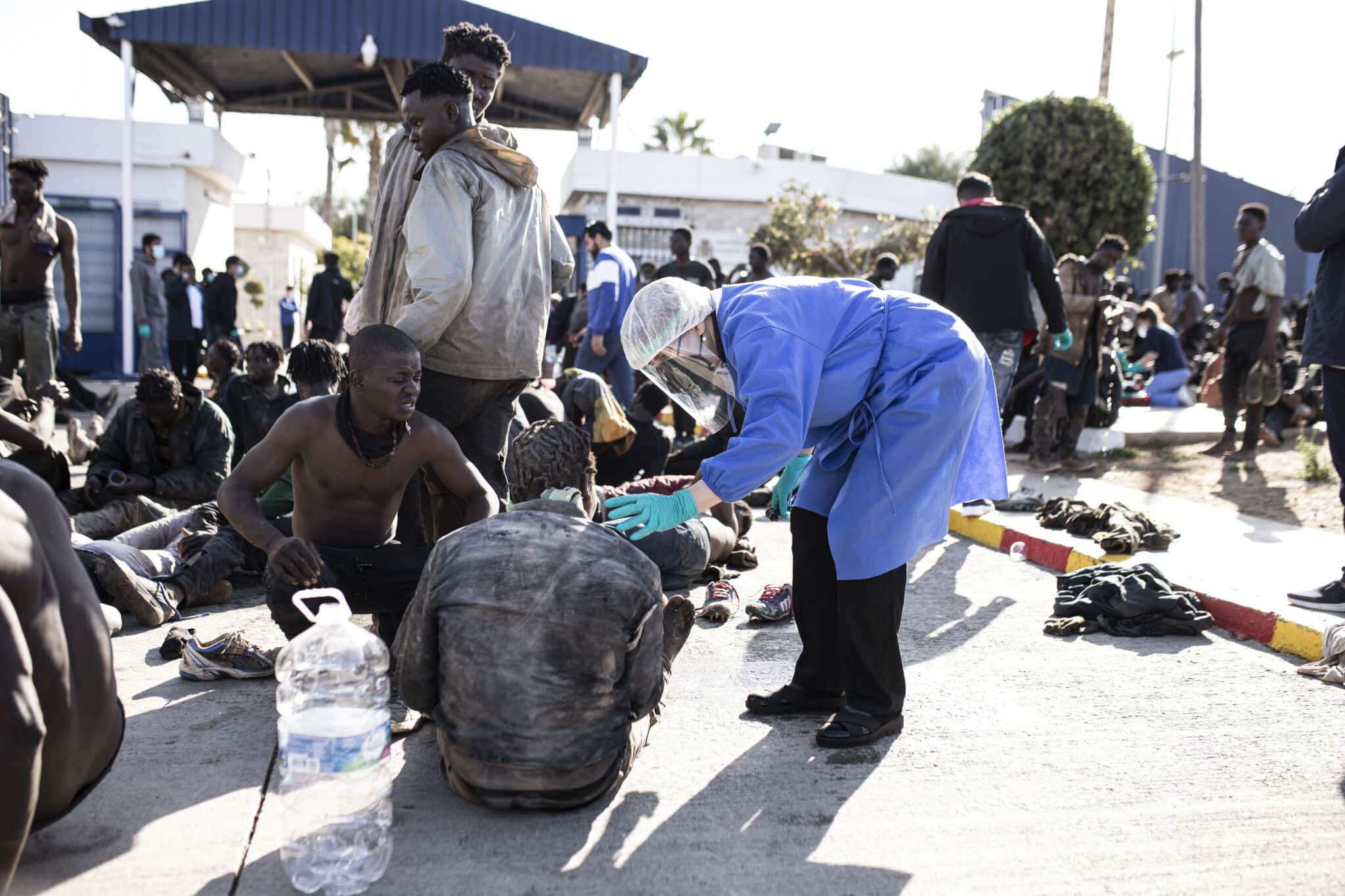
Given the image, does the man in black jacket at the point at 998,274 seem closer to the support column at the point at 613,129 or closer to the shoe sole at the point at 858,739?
the shoe sole at the point at 858,739

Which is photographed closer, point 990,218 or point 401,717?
point 401,717

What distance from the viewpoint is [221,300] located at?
53.6 ft

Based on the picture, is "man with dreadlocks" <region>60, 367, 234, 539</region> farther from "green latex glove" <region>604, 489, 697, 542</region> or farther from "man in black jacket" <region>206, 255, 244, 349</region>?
"man in black jacket" <region>206, 255, 244, 349</region>

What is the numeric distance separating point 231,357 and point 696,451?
3.25 m

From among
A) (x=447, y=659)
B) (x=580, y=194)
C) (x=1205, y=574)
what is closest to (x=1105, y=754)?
(x=447, y=659)

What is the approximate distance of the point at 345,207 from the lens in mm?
63562

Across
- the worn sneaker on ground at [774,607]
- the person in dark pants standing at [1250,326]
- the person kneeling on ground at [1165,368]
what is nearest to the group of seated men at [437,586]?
the worn sneaker on ground at [774,607]

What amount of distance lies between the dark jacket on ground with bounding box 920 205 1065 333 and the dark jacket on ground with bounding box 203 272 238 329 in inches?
485

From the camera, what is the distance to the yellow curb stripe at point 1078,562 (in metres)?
5.95

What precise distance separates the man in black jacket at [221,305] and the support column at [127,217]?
115 centimetres

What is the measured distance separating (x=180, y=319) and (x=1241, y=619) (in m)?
14.3

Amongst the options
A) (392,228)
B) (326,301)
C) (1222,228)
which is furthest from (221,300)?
(1222,228)

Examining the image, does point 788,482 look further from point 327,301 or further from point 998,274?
point 327,301

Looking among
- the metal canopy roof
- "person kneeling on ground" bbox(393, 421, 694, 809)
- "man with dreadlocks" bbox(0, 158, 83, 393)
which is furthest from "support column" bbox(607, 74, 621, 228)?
"person kneeling on ground" bbox(393, 421, 694, 809)
